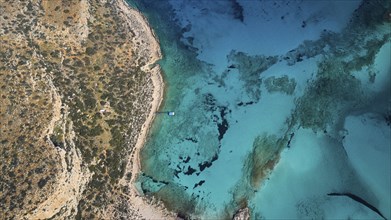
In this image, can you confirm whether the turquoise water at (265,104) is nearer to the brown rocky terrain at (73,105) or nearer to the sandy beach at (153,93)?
the sandy beach at (153,93)

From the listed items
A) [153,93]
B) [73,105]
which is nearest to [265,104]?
[153,93]

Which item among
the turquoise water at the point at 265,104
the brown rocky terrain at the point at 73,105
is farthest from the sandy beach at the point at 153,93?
the turquoise water at the point at 265,104

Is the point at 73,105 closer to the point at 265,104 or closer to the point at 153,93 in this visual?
the point at 153,93

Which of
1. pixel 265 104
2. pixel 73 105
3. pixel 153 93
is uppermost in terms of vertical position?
pixel 265 104

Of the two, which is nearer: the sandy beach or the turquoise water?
the sandy beach

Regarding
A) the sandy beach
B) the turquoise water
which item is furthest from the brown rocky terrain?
the turquoise water

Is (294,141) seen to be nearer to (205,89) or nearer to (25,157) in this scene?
(205,89)

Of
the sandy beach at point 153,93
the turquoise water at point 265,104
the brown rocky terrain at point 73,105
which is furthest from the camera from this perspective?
the turquoise water at point 265,104

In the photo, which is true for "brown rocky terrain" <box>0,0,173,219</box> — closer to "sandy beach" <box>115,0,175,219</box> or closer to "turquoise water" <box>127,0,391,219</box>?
"sandy beach" <box>115,0,175,219</box>
